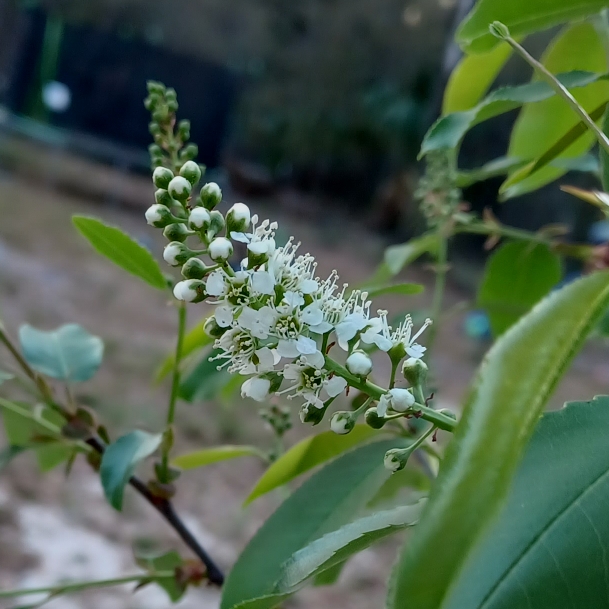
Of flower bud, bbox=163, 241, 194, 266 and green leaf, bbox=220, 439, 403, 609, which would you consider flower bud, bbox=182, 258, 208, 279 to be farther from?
green leaf, bbox=220, 439, 403, 609

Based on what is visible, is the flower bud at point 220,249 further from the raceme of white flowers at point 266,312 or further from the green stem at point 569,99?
the green stem at point 569,99

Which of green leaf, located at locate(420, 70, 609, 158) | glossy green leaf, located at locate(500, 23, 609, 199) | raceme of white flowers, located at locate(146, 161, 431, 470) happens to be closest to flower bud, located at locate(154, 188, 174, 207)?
raceme of white flowers, located at locate(146, 161, 431, 470)

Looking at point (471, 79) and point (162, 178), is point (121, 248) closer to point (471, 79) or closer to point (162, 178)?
point (162, 178)

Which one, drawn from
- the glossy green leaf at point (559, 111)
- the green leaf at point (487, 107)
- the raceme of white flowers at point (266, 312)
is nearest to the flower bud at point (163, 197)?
the raceme of white flowers at point (266, 312)

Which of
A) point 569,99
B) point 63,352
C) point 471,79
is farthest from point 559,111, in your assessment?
point 63,352

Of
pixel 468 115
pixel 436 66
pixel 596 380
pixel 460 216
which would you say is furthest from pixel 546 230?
pixel 436 66
